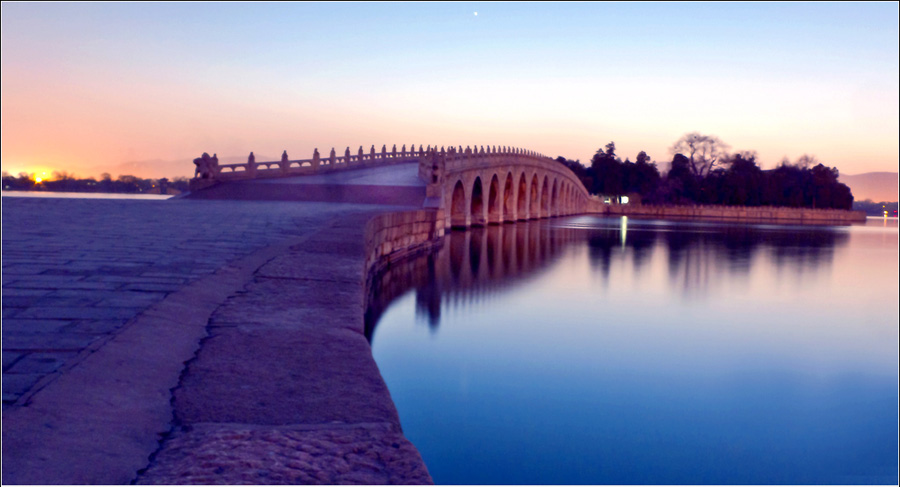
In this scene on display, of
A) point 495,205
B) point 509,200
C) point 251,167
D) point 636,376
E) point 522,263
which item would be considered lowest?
point 636,376

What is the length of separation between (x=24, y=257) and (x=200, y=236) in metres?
2.81

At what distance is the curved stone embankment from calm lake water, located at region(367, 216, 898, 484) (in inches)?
54.1

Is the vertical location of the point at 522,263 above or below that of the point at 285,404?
below

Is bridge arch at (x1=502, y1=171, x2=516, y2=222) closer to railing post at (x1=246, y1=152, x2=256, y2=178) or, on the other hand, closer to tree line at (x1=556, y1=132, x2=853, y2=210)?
railing post at (x1=246, y1=152, x2=256, y2=178)

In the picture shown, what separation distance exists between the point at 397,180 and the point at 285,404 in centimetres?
1951

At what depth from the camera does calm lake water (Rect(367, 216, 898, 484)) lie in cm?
479

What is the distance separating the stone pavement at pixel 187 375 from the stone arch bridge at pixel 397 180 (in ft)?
45.9

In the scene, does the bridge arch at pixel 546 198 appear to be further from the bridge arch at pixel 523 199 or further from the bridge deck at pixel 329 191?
the bridge deck at pixel 329 191

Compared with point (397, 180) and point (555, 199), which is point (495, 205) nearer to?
point (397, 180)

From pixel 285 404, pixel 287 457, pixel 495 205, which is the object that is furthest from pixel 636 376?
pixel 495 205

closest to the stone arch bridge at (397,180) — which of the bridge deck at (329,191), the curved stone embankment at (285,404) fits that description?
the bridge deck at (329,191)

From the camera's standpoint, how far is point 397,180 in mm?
22062

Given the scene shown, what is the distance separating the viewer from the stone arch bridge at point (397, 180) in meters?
20.3

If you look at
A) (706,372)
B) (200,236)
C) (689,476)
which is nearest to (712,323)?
(706,372)
